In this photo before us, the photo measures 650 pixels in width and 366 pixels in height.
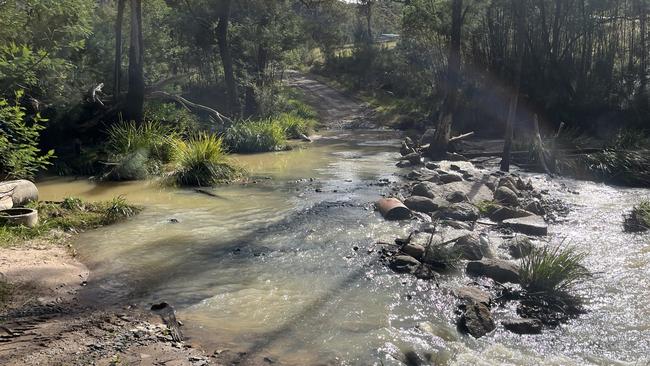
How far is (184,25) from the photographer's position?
2438cm

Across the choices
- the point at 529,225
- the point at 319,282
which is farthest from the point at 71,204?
the point at 529,225

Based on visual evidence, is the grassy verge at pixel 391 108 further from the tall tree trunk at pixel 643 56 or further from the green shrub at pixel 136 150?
the green shrub at pixel 136 150

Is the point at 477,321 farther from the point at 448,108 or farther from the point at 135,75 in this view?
the point at 135,75

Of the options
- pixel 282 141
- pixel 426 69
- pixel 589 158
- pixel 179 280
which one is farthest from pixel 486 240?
pixel 426 69

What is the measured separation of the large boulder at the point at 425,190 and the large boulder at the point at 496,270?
4153 millimetres

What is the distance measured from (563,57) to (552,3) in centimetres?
217

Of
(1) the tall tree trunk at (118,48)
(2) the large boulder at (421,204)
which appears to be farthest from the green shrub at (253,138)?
(2) the large boulder at (421,204)

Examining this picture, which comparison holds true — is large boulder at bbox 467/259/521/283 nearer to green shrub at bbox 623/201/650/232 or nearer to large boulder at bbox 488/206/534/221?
large boulder at bbox 488/206/534/221

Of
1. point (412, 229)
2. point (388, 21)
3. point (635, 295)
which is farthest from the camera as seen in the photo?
point (388, 21)

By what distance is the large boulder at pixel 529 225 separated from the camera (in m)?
9.78

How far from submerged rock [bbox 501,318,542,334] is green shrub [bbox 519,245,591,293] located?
3.11ft

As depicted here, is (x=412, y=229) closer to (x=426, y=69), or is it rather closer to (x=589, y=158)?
(x=589, y=158)

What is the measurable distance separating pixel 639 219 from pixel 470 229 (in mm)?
3105

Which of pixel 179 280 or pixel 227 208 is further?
pixel 227 208
